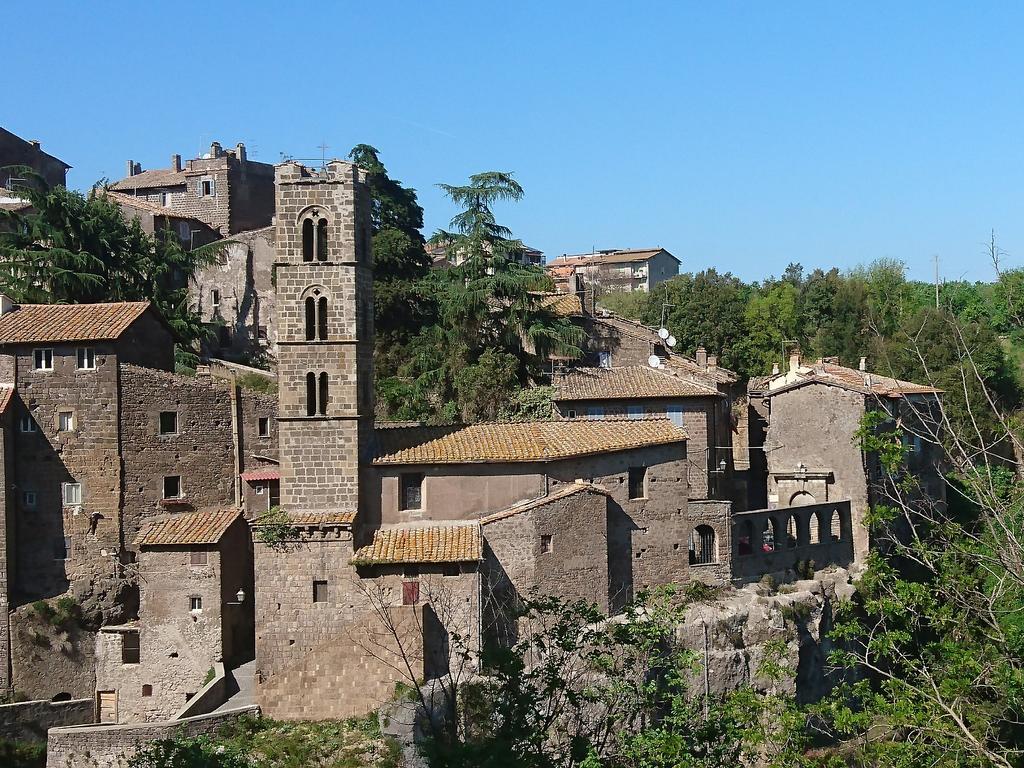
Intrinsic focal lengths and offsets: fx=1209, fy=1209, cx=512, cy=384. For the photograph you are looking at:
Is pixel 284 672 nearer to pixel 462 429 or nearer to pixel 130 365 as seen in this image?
pixel 462 429

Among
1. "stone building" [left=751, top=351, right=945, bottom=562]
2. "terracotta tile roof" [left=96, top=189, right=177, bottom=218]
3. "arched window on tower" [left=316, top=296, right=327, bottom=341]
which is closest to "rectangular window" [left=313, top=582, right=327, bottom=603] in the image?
"arched window on tower" [left=316, top=296, right=327, bottom=341]

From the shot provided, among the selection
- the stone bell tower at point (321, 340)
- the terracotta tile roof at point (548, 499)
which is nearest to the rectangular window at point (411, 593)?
the terracotta tile roof at point (548, 499)

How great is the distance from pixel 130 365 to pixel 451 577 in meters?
13.5

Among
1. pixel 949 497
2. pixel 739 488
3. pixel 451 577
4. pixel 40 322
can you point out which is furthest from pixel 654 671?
pixel 949 497

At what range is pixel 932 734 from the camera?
716 inches

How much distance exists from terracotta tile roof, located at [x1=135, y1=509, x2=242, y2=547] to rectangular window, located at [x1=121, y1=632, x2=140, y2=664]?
3.16 m

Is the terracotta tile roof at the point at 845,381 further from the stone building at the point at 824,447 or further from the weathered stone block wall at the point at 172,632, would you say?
the weathered stone block wall at the point at 172,632

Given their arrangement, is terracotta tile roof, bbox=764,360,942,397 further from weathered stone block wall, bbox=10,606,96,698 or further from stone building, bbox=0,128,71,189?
stone building, bbox=0,128,71,189

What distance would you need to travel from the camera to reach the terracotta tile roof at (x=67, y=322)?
3819 centimetres

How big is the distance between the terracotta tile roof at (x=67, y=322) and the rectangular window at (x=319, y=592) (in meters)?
10.8

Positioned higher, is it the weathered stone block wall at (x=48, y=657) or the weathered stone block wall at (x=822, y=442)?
the weathered stone block wall at (x=822, y=442)

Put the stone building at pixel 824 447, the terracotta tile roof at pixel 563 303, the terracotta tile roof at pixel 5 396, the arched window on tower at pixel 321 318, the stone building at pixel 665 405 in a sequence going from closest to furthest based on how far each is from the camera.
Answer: the arched window on tower at pixel 321 318
the terracotta tile roof at pixel 5 396
the stone building at pixel 665 405
the stone building at pixel 824 447
the terracotta tile roof at pixel 563 303

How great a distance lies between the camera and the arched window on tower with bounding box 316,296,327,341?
3506cm

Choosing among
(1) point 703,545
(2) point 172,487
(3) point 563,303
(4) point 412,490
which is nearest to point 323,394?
(4) point 412,490
